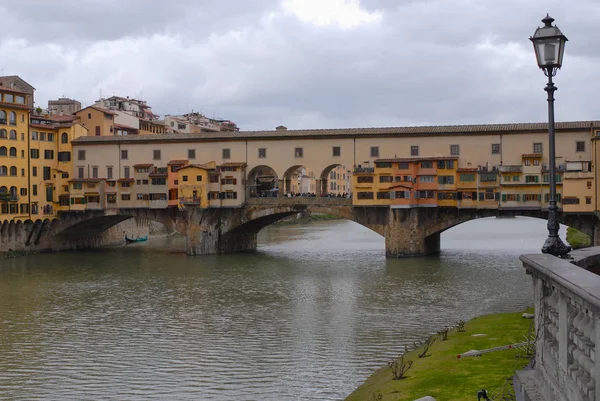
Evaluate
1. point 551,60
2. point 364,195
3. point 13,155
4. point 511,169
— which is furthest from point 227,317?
point 13,155

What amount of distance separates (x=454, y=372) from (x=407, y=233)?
36.7m

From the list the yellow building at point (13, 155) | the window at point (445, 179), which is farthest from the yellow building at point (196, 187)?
the window at point (445, 179)

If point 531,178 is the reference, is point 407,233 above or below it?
below

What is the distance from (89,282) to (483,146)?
2931 cm

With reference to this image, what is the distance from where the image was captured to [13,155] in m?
58.2

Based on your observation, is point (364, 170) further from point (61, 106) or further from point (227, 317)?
point (61, 106)

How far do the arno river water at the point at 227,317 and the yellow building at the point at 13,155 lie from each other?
4563 mm

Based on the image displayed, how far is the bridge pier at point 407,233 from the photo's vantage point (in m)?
52.9

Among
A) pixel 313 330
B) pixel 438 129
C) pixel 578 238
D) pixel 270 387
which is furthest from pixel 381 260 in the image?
pixel 270 387

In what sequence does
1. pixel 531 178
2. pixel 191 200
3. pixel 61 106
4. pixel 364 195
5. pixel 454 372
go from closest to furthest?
pixel 454 372 < pixel 531 178 < pixel 364 195 < pixel 191 200 < pixel 61 106

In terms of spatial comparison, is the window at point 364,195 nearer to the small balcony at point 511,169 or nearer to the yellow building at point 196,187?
the small balcony at point 511,169

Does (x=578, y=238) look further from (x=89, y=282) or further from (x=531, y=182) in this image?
(x=89, y=282)

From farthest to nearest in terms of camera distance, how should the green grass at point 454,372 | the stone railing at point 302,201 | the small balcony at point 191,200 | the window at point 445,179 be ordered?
the small balcony at point 191,200 → the stone railing at point 302,201 → the window at point 445,179 → the green grass at point 454,372

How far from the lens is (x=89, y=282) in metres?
42.4
